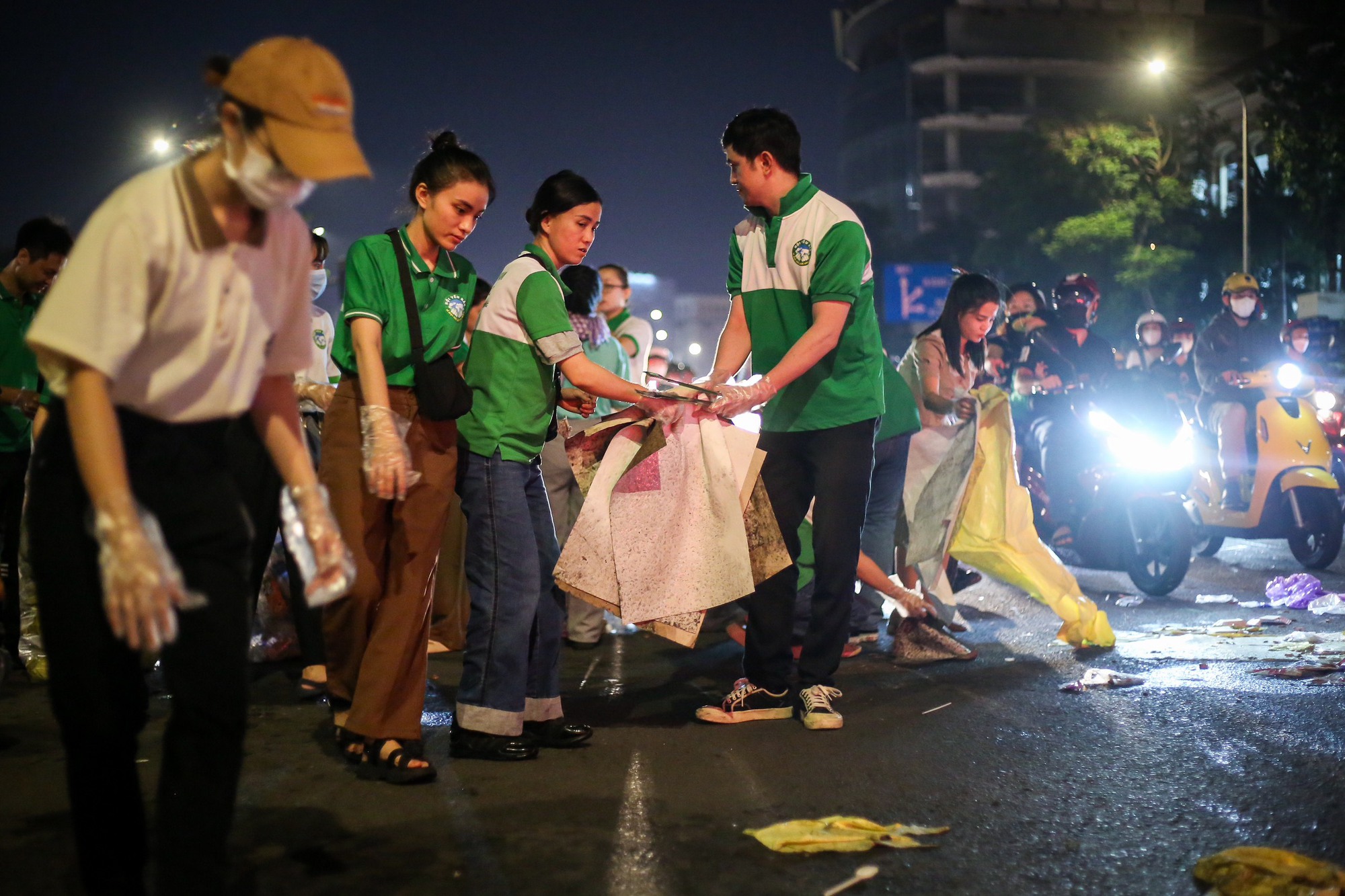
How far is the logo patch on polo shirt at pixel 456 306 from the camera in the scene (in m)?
4.46

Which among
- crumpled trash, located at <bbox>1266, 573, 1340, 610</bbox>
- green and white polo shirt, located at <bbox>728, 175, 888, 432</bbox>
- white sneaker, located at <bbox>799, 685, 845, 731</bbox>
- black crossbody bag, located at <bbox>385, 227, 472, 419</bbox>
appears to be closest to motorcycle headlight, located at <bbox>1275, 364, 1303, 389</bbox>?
crumpled trash, located at <bbox>1266, 573, 1340, 610</bbox>

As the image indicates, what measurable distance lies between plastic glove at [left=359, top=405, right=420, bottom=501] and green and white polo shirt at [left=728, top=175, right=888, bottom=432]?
1.79 meters

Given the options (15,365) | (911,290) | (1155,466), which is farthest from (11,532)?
(911,290)

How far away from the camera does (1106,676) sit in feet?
18.2

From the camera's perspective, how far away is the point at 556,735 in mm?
4715

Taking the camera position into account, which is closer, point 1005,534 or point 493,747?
point 493,747

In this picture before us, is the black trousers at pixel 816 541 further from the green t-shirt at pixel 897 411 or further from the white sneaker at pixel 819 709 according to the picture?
the green t-shirt at pixel 897 411

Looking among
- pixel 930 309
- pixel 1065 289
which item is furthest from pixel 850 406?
pixel 930 309

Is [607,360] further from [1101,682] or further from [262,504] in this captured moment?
[262,504]

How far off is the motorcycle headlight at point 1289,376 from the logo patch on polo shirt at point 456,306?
7.08 metres

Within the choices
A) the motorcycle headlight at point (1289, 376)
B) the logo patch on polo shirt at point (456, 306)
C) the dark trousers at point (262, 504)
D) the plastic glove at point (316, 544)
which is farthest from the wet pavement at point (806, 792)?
the motorcycle headlight at point (1289, 376)

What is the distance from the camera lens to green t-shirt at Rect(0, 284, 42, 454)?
20.0 feet

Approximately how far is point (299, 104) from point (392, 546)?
2203 mm

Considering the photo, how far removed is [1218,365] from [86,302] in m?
9.01
